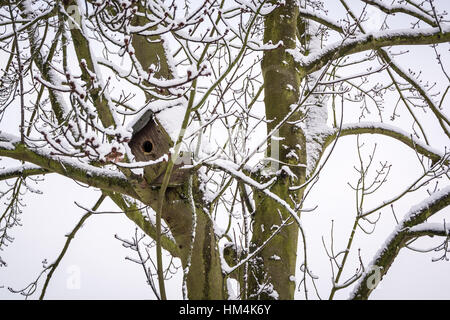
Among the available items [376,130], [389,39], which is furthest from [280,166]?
[389,39]

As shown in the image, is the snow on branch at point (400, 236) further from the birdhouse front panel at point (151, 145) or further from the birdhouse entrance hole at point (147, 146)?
the birdhouse entrance hole at point (147, 146)

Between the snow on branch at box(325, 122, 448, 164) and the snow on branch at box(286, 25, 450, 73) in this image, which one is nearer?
the snow on branch at box(286, 25, 450, 73)

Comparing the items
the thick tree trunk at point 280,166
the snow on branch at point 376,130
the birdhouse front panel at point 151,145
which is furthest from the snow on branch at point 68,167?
the snow on branch at point 376,130

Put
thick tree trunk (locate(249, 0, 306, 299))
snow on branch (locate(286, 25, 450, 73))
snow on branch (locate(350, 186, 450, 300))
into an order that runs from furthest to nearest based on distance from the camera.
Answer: snow on branch (locate(286, 25, 450, 73)), thick tree trunk (locate(249, 0, 306, 299)), snow on branch (locate(350, 186, 450, 300))

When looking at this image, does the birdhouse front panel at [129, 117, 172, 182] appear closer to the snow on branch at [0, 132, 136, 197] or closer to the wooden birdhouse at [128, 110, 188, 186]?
the wooden birdhouse at [128, 110, 188, 186]

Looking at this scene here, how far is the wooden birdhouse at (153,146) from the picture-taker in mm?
2049

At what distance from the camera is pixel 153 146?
215cm

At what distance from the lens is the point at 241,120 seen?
91.7 inches

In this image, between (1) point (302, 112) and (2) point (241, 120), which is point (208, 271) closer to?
(2) point (241, 120)

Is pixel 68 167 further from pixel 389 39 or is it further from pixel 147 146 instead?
pixel 389 39

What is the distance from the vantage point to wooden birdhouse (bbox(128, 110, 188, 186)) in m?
2.05

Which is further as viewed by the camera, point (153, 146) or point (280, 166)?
point (280, 166)

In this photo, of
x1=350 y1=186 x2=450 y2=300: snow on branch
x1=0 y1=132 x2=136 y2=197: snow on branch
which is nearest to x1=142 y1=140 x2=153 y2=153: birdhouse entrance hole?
x1=0 y1=132 x2=136 y2=197: snow on branch

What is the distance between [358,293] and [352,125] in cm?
168
